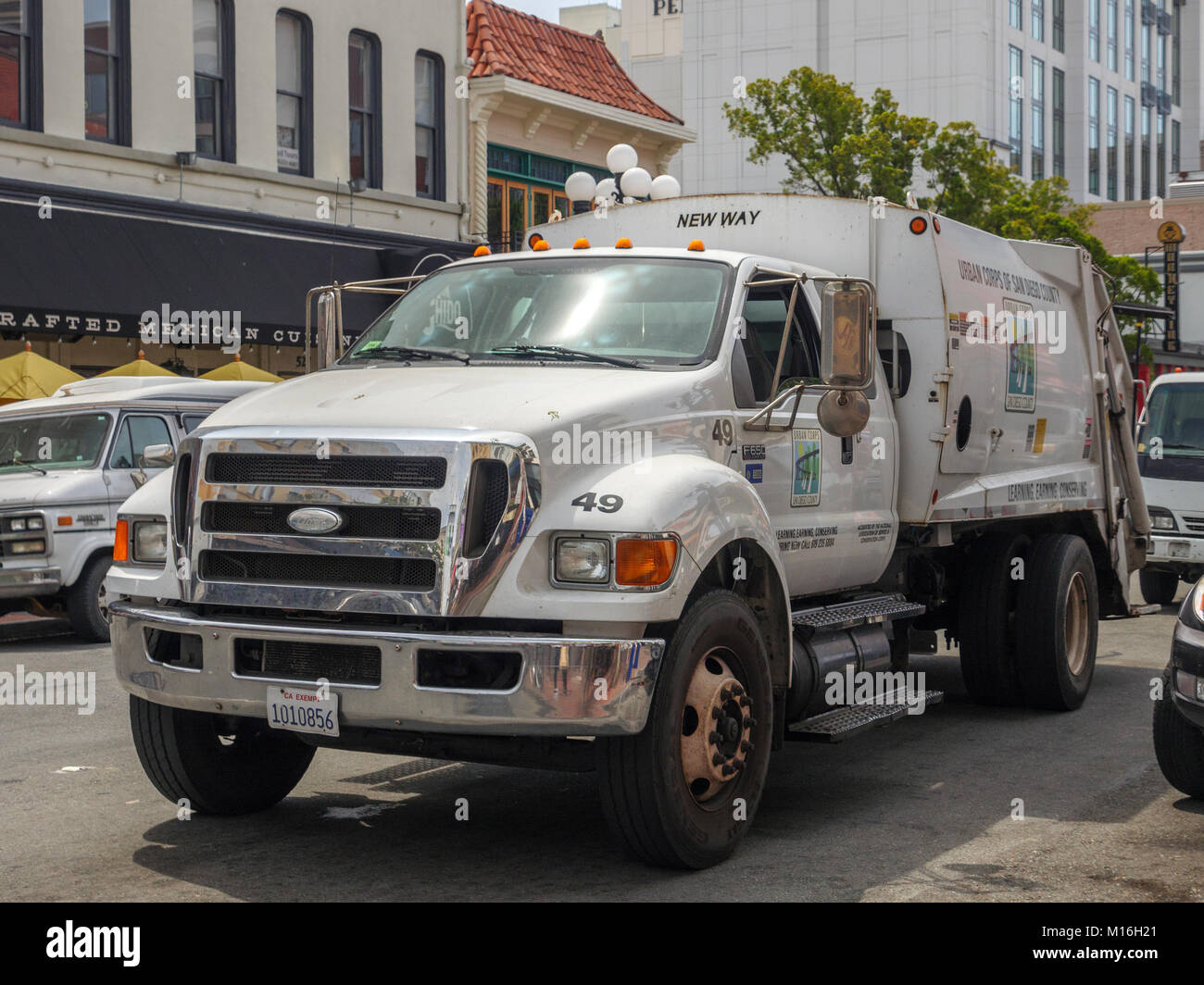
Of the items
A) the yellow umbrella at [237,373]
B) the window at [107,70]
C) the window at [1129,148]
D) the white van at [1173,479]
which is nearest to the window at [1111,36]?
the window at [1129,148]

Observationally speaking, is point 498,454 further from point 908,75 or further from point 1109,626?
point 908,75

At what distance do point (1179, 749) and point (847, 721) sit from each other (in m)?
1.46

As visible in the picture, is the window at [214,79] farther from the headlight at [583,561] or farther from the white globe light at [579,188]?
the headlight at [583,561]

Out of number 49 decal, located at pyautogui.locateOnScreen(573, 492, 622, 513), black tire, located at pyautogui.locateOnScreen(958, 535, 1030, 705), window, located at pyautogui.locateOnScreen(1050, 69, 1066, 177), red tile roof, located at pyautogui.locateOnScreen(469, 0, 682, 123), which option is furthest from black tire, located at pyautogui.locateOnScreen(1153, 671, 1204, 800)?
window, located at pyautogui.locateOnScreen(1050, 69, 1066, 177)

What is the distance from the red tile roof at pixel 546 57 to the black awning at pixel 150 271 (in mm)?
6027

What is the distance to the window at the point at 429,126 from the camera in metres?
27.0

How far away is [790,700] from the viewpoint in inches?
287

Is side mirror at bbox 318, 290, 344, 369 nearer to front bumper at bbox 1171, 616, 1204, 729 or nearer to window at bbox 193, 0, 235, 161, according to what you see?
front bumper at bbox 1171, 616, 1204, 729

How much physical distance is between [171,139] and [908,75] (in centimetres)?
5675

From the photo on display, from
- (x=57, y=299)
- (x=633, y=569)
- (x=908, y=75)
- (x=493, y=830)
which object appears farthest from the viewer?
(x=908, y=75)

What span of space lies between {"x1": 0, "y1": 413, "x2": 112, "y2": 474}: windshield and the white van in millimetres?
9302

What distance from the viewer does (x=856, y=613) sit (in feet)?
26.1

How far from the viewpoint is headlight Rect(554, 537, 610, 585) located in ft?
19.1
